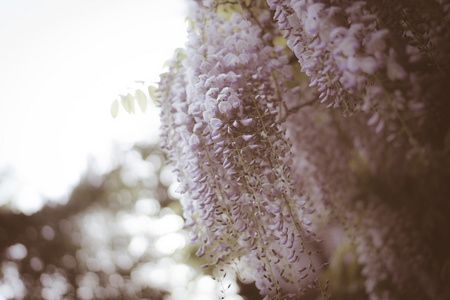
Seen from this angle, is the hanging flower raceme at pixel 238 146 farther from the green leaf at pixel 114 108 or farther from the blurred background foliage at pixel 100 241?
the blurred background foliage at pixel 100 241

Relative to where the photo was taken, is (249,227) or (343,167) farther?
(343,167)

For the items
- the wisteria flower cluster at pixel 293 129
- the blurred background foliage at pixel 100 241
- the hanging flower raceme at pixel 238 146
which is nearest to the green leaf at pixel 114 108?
the wisteria flower cluster at pixel 293 129

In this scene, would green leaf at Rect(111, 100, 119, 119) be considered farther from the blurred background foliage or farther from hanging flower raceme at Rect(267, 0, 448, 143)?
the blurred background foliage

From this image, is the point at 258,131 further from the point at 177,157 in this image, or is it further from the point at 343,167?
the point at 343,167

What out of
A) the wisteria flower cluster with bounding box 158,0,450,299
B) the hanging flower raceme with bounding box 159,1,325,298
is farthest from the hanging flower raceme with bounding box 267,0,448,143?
the hanging flower raceme with bounding box 159,1,325,298

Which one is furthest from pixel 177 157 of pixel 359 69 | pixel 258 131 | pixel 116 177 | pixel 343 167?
pixel 116 177

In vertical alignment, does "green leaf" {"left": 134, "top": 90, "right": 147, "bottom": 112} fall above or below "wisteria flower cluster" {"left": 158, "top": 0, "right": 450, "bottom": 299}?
above

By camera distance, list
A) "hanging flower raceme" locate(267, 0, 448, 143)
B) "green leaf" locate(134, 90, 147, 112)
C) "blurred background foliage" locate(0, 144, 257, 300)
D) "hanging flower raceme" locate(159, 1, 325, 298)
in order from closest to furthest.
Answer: "hanging flower raceme" locate(267, 0, 448, 143)
"hanging flower raceme" locate(159, 1, 325, 298)
"green leaf" locate(134, 90, 147, 112)
"blurred background foliage" locate(0, 144, 257, 300)
